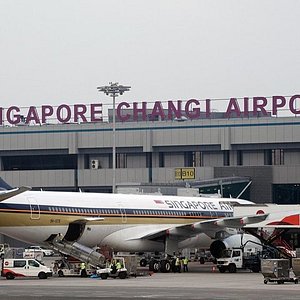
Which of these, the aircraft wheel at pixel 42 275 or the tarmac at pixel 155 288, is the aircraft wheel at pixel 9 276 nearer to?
the tarmac at pixel 155 288

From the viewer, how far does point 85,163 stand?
12675 cm

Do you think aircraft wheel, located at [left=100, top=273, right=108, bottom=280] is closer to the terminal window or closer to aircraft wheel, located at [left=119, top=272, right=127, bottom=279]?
aircraft wheel, located at [left=119, top=272, right=127, bottom=279]

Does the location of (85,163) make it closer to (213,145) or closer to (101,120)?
(101,120)

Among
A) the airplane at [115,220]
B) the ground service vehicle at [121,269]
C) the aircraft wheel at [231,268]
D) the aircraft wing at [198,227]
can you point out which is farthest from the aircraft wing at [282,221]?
the ground service vehicle at [121,269]

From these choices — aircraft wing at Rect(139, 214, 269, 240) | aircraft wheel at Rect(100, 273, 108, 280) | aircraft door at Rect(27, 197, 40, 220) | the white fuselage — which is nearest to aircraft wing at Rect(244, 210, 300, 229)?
aircraft wing at Rect(139, 214, 269, 240)

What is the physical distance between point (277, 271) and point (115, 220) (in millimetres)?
18191

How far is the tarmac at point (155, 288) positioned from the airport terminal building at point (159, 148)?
49056 mm

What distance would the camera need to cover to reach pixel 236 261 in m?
76.7

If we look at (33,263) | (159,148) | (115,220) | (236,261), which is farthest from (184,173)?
(33,263)

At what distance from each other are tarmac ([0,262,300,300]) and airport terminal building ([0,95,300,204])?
49.1m

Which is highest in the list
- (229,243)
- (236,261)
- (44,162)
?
(44,162)

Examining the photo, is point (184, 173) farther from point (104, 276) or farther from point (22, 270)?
point (22, 270)

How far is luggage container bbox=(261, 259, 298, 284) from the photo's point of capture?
5843 cm

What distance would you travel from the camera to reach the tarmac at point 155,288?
48844 mm
